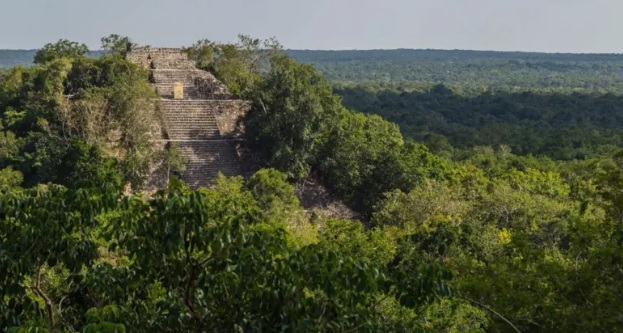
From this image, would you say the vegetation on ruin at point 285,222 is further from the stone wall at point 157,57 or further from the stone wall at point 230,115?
the stone wall at point 157,57

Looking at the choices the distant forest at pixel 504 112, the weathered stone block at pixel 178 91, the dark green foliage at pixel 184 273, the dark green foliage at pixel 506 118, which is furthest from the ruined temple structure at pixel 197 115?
the dark green foliage at pixel 184 273

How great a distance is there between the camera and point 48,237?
489cm

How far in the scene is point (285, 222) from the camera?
55.9 feet

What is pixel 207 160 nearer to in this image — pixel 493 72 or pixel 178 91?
pixel 178 91

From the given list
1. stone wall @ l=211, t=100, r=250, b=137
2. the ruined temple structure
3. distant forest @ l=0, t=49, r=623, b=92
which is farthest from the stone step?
distant forest @ l=0, t=49, r=623, b=92

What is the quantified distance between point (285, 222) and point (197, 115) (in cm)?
649

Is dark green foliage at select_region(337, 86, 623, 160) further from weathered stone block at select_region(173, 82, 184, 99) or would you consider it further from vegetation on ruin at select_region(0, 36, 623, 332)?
weathered stone block at select_region(173, 82, 184, 99)

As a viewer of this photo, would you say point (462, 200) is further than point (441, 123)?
No

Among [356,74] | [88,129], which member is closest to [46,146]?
[88,129]

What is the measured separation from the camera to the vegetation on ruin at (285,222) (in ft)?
15.6

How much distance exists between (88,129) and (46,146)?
101 centimetres

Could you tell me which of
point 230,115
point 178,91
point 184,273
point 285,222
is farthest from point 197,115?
point 184,273

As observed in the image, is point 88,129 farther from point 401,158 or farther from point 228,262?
point 228,262

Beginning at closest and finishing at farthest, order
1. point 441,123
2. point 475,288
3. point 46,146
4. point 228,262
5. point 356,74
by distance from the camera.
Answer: point 228,262
point 475,288
point 46,146
point 441,123
point 356,74
